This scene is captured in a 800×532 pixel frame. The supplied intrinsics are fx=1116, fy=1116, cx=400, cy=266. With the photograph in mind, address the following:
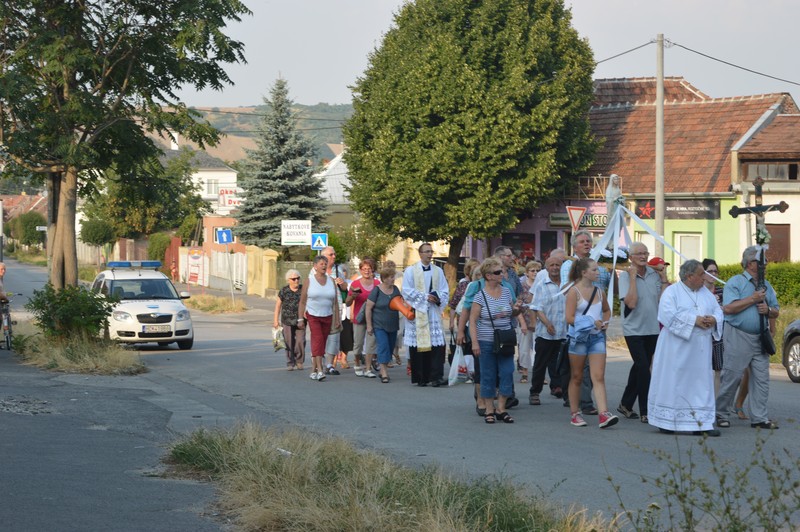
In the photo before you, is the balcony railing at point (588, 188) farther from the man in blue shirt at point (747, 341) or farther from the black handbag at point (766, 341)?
the black handbag at point (766, 341)

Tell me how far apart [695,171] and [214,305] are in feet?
57.0

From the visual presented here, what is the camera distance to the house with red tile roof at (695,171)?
111 feet

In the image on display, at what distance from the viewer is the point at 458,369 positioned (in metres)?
15.7

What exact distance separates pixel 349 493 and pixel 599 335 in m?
5.26

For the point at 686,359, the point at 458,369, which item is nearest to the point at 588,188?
the point at 458,369

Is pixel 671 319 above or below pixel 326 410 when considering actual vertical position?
above

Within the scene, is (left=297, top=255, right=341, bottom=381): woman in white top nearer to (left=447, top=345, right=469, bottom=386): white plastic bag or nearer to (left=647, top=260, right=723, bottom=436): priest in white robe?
(left=447, top=345, right=469, bottom=386): white plastic bag

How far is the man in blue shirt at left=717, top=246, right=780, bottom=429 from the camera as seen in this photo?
11.6 meters

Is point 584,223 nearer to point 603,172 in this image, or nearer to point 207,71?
point 603,172

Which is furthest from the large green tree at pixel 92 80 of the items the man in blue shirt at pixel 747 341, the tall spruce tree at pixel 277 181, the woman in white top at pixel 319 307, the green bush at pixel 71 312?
the tall spruce tree at pixel 277 181

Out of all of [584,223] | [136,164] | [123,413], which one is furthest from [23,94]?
[584,223]

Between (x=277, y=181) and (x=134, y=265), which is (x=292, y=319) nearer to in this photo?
(x=134, y=265)

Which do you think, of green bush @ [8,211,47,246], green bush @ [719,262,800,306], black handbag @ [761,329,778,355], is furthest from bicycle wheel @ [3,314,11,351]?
green bush @ [8,211,47,246]

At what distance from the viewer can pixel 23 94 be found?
17688 mm
